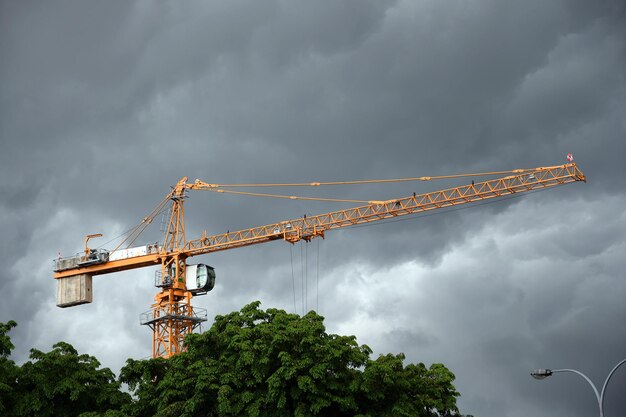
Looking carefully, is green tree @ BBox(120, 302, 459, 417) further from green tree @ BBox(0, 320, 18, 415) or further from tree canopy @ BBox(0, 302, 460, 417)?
green tree @ BBox(0, 320, 18, 415)

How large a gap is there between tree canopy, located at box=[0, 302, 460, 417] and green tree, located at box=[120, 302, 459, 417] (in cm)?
7

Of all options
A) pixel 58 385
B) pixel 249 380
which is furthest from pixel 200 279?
pixel 249 380

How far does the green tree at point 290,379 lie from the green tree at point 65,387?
3165 mm

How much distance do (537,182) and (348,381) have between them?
4601 cm

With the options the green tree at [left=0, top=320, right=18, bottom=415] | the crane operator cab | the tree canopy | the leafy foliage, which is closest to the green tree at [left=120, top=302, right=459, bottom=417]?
the tree canopy

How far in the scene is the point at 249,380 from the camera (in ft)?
197

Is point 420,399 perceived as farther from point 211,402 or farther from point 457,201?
point 457,201

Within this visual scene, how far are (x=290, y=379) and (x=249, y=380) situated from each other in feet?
12.0

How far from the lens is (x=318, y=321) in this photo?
62.6m

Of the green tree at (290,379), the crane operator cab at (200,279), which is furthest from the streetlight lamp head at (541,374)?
the crane operator cab at (200,279)

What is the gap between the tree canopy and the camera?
58156mm

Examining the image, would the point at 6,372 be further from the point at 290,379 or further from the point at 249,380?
the point at 290,379

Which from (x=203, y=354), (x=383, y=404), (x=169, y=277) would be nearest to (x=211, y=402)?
(x=203, y=354)

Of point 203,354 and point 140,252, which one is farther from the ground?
point 140,252
